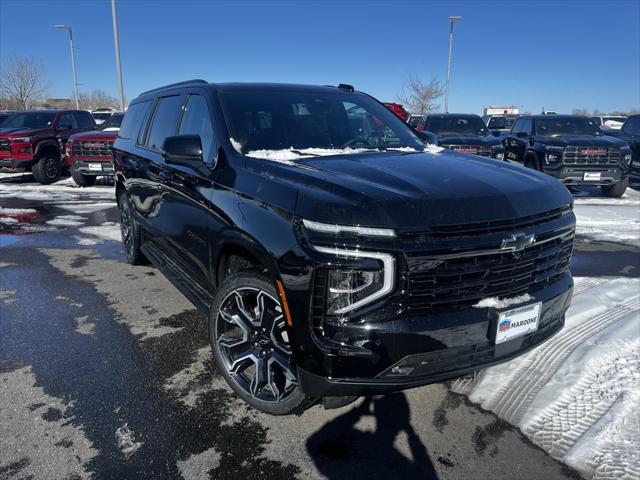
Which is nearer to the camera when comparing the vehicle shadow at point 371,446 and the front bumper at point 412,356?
the front bumper at point 412,356

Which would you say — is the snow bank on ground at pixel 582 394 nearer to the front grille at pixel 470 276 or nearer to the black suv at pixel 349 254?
the black suv at pixel 349 254

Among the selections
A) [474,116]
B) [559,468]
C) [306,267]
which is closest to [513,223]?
[306,267]

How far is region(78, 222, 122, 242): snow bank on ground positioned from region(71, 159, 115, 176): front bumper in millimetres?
4120

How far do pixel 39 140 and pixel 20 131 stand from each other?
0.50 m

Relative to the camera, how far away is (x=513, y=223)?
8.10 feet

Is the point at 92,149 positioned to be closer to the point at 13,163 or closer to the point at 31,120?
the point at 13,163

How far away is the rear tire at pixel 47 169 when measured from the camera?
1322 cm

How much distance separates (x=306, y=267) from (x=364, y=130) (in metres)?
2.08

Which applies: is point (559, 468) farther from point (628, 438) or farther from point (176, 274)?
point (176, 274)

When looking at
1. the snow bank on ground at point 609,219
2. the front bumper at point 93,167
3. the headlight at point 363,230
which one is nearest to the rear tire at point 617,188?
A: the snow bank on ground at point 609,219

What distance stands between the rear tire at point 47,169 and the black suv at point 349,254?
455 inches

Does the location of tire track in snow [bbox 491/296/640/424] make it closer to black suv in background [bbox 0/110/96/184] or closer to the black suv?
the black suv

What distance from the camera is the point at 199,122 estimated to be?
12.3 ft

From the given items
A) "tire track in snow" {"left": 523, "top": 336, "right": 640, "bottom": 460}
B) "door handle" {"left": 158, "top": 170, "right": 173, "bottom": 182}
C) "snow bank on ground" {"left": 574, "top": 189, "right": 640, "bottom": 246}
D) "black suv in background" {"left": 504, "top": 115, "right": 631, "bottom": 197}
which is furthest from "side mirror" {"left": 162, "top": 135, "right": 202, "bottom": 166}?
"black suv in background" {"left": 504, "top": 115, "right": 631, "bottom": 197}
